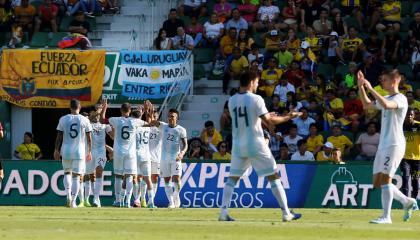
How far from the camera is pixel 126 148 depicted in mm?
25812

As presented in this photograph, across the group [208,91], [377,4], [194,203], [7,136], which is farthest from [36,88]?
[377,4]

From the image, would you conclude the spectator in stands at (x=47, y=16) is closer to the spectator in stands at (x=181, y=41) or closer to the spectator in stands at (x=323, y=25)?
the spectator in stands at (x=181, y=41)

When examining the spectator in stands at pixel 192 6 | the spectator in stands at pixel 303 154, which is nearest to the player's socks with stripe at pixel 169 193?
the spectator in stands at pixel 303 154

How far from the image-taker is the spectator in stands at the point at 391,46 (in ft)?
109

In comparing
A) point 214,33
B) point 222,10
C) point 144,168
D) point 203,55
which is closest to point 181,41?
point 203,55

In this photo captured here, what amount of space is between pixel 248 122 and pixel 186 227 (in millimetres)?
1879

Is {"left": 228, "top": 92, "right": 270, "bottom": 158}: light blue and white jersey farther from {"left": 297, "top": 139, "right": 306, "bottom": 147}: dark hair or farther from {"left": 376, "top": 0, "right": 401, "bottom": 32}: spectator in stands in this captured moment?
{"left": 376, "top": 0, "right": 401, "bottom": 32}: spectator in stands

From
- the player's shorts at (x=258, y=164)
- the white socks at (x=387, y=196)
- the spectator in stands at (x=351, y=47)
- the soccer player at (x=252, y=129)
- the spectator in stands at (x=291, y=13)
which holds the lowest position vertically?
the white socks at (x=387, y=196)

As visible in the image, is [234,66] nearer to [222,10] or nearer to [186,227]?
[222,10]

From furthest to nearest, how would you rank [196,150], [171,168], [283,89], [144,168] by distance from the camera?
[283,89]
[196,150]
[171,168]
[144,168]

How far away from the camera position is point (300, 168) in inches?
1131

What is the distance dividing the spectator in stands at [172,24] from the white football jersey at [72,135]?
9859 mm

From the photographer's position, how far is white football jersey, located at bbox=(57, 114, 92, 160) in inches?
963

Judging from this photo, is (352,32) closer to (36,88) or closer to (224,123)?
(224,123)
